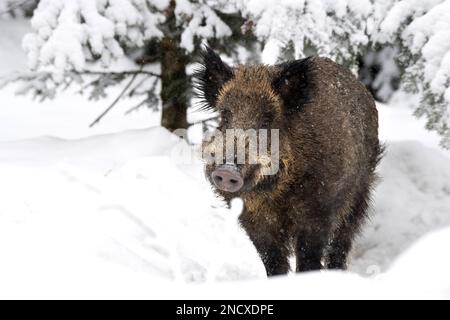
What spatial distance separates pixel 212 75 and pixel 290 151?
924mm

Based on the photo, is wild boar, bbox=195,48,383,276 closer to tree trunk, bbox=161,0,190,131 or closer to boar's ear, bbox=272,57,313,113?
boar's ear, bbox=272,57,313,113

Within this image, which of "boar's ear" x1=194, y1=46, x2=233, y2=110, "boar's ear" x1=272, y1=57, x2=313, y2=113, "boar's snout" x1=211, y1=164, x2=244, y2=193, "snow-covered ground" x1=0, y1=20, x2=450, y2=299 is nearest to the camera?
"snow-covered ground" x1=0, y1=20, x2=450, y2=299

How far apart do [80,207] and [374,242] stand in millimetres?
3981

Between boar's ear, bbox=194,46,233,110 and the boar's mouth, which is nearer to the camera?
the boar's mouth

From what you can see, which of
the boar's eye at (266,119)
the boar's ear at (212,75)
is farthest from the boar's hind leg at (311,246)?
the boar's ear at (212,75)

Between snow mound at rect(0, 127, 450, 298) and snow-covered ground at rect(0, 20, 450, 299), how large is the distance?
0.04ft

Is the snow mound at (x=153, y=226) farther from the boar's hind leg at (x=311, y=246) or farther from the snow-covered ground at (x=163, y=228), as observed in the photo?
the boar's hind leg at (x=311, y=246)

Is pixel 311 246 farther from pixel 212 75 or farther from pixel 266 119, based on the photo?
pixel 212 75

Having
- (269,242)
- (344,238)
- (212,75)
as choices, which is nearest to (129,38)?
(212,75)

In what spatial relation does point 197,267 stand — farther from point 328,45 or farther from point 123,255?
point 328,45

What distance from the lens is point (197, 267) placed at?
580cm

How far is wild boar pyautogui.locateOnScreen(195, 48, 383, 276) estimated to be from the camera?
498 cm

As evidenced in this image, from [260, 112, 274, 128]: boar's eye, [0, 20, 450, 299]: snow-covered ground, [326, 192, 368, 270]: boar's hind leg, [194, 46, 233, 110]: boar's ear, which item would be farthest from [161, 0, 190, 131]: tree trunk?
[260, 112, 274, 128]: boar's eye

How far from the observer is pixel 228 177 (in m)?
4.41
